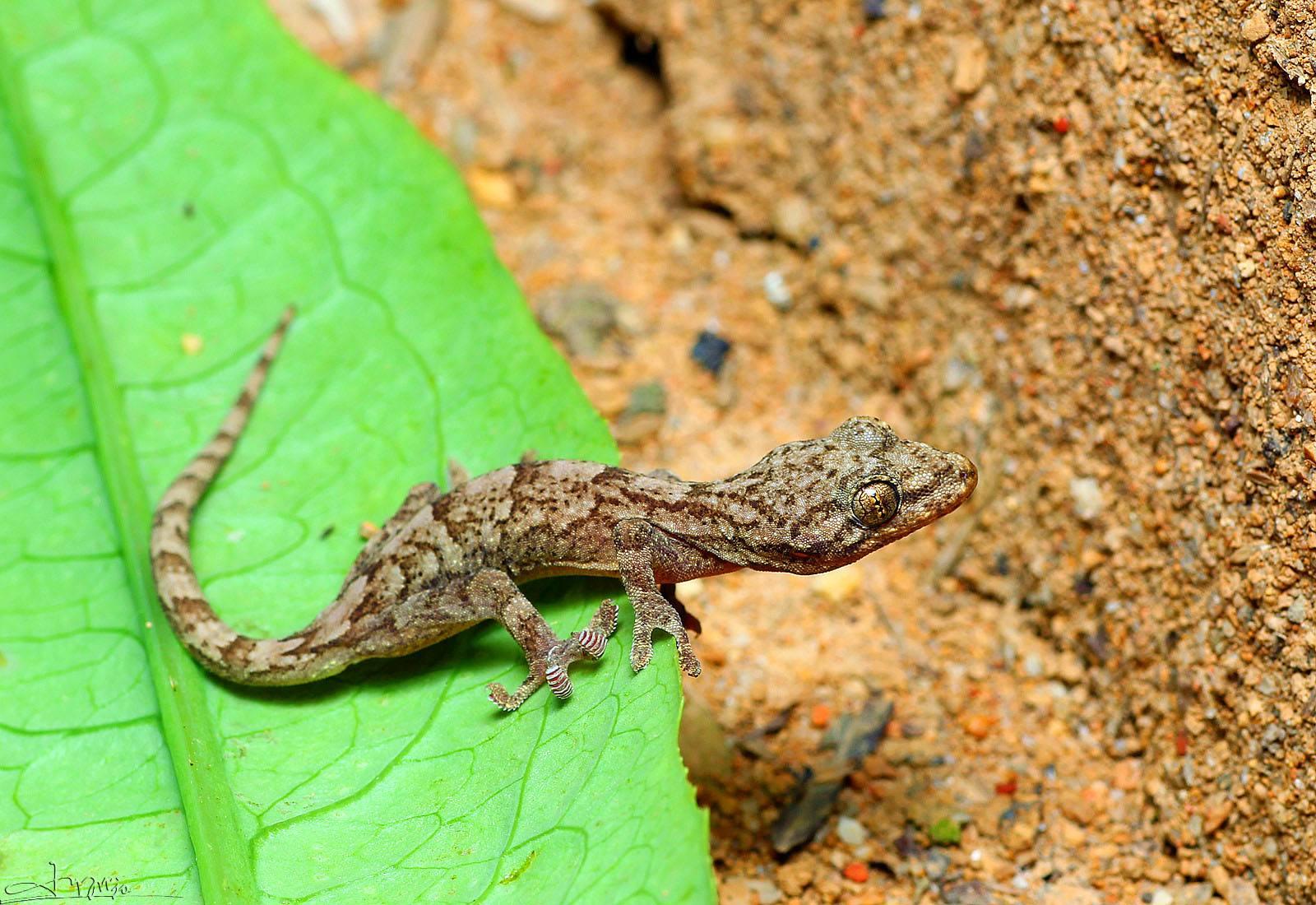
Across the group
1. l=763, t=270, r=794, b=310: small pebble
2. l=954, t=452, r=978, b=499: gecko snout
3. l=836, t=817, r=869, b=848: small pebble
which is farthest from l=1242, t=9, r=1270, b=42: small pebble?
l=836, t=817, r=869, b=848: small pebble

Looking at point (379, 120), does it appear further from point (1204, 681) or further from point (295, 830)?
point (1204, 681)

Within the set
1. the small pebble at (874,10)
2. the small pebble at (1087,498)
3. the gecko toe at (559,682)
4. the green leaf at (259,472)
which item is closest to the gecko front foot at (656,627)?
the green leaf at (259,472)

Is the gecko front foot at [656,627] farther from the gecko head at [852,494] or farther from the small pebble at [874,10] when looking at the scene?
the small pebble at [874,10]

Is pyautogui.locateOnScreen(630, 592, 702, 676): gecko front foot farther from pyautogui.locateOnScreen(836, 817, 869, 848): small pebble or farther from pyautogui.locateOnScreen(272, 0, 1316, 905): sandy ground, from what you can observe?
pyautogui.locateOnScreen(836, 817, 869, 848): small pebble

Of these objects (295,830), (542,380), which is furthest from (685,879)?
(542,380)

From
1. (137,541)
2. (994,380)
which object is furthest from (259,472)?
(994,380)

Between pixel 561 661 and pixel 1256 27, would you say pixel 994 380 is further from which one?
pixel 561 661

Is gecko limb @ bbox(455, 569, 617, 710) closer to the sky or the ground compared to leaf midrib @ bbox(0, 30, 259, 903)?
closer to the sky
